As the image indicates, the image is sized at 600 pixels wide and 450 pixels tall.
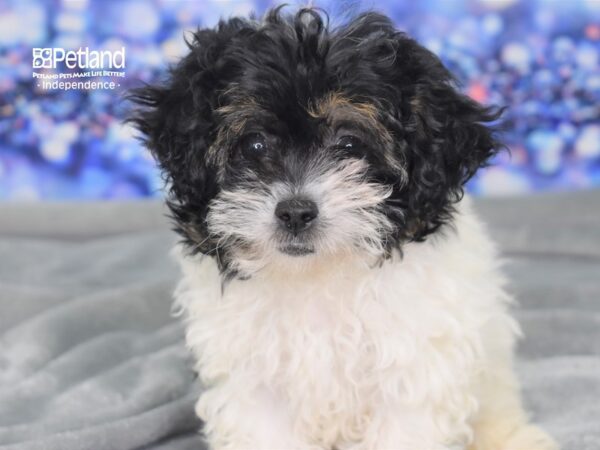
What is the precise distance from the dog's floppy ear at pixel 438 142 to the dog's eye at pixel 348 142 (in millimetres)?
134

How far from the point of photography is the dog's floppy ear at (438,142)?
217 cm

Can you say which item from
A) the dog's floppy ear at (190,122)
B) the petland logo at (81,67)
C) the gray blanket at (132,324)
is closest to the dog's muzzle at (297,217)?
the dog's floppy ear at (190,122)

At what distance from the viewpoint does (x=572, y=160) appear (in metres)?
5.61

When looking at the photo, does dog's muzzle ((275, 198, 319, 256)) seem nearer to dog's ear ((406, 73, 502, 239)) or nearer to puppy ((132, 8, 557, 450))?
puppy ((132, 8, 557, 450))

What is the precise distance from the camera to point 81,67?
3.43 m

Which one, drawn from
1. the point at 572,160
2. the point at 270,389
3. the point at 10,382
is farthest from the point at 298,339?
the point at 572,160

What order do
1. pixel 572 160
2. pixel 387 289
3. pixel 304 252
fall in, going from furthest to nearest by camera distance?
pixel 572 160 < pixel 387 289 < pixel 304 252

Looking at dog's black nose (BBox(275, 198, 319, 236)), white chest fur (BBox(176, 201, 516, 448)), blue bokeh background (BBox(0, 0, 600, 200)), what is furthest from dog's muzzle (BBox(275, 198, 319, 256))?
blue bokeh background (BBox(0, 0, 600, 200))

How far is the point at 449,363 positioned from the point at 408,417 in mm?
184

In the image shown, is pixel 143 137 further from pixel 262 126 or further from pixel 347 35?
pixel 347 35

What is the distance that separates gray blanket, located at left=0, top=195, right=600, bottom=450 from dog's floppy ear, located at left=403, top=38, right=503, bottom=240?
90cm

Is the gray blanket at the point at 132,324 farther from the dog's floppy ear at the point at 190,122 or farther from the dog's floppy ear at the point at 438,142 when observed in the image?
the dog's floppy ear at the point at 438,142

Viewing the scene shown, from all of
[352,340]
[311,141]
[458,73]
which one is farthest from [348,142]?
[458,73]

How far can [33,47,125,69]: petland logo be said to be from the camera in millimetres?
3461
